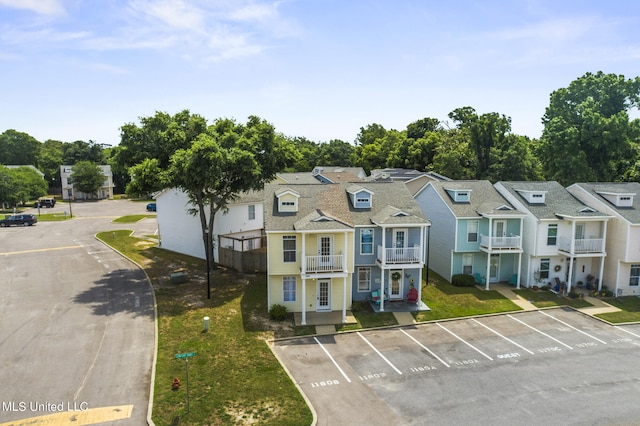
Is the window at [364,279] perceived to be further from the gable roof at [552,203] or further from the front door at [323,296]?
the gable roof at [552,203]

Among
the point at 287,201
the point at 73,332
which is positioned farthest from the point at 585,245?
the point at 73,332

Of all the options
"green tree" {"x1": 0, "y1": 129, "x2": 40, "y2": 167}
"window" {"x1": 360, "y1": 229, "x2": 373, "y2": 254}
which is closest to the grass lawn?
"window" {"x1": 360, "y1": 229, "x2": 373, "y2": 254}

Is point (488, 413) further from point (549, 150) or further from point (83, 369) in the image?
point (549, 150)

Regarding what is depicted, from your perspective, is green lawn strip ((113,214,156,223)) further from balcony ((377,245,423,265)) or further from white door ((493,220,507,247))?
white door ((493,220,507,247))

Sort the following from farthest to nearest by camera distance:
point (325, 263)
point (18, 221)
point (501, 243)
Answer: point (18, 221) < point (501, 243) < point (325, 263)

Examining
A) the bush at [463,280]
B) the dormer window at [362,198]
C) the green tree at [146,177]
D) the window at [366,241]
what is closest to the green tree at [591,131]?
the bush at [463,280]

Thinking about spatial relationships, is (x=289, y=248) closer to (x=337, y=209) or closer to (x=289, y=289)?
(x=289, y=289)
